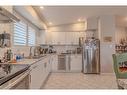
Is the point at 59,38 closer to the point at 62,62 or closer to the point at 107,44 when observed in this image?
Result: the point at 62,62

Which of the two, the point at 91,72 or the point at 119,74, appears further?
the point at 91,72

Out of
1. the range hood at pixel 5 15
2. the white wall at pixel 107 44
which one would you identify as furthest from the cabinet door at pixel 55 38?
the range hood at pixel 5 15

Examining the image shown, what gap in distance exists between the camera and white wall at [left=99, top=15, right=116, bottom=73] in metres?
7.53

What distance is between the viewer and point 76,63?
809 centimetres

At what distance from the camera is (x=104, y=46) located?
7.61 metres

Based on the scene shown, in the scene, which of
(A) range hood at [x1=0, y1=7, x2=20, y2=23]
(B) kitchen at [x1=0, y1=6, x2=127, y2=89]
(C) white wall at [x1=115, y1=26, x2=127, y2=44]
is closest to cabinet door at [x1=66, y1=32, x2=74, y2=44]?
(B) kitchen at [x1=0, y1=6, x2=127, y2=89]

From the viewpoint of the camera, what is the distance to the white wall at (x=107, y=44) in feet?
24.7

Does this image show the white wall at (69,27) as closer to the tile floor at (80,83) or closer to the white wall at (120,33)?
the white wall at (120,33)

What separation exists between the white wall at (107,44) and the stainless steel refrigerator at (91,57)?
7.0 inches

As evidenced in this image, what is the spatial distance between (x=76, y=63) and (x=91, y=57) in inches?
32.1

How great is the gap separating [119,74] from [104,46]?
5.54 m

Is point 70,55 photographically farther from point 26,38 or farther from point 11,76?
point 11,76
